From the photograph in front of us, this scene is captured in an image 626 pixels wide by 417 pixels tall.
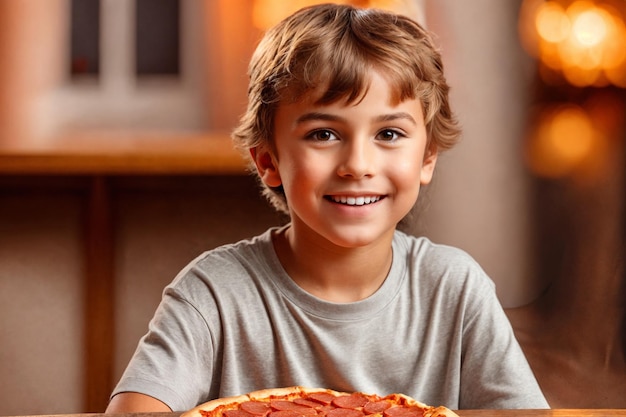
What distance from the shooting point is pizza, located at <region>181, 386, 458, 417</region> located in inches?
42.6

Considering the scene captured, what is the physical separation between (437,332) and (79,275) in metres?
1.06

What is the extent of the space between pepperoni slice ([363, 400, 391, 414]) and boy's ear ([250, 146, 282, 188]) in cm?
42

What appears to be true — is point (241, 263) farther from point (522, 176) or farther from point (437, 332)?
point (522, 176)

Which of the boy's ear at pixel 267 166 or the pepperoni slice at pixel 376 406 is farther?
the boy's ear at pixel 267 166

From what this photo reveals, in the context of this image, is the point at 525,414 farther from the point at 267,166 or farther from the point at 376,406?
the point at 267,166

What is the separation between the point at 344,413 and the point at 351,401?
0.05 metres

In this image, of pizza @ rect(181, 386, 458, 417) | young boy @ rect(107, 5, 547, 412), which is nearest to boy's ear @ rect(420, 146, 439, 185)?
young boy @ rect(107, 5, 547, 412)

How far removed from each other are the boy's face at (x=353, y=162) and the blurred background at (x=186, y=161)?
694 millimetres

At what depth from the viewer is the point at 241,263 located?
140 cm

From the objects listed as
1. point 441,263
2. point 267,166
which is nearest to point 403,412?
point 441,263

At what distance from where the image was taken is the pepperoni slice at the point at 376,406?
1.10 metres

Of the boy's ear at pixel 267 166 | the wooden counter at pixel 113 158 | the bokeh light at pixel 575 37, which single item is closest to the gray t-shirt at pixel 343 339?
the boy's ear at pixel 267 166

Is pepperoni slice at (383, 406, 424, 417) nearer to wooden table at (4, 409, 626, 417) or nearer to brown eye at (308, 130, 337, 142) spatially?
wooden table at (4, 409, 626, 417)

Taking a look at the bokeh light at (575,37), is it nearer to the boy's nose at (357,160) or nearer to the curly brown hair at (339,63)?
the curly brown hair at (339,63)
